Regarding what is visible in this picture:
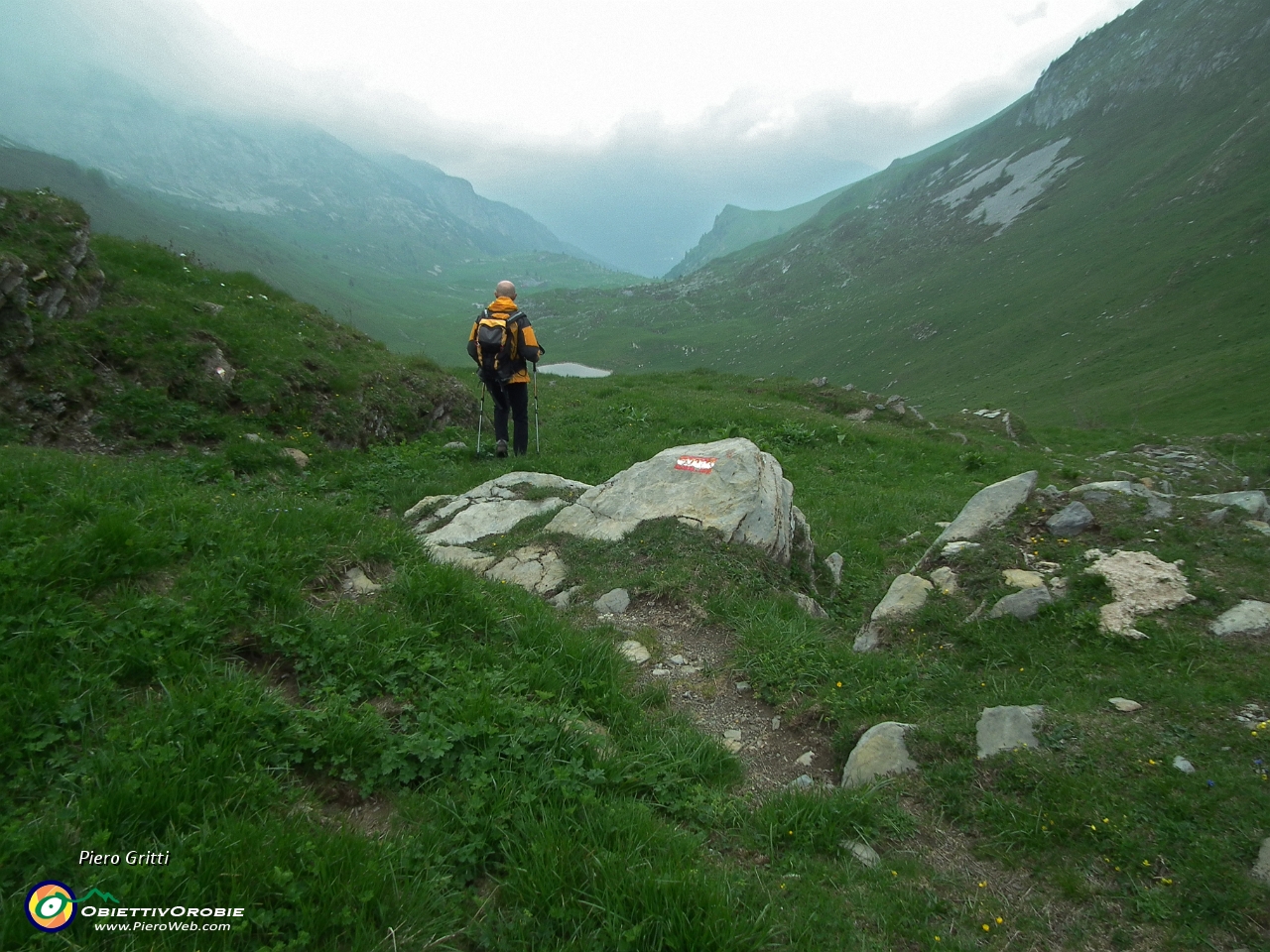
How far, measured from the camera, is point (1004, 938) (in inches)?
141

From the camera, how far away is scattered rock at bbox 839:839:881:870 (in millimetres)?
4133

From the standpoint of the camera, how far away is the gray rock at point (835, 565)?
10.3 m

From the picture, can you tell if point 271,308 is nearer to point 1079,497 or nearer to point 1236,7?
point 1079,497

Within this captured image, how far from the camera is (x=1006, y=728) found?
16.7 ft

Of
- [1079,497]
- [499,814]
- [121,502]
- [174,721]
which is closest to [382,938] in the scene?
[499,814]

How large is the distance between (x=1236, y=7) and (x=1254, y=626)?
836 ft

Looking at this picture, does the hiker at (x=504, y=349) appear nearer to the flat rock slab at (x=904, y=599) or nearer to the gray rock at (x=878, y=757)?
the flat rock slab at (x=904, y=599)

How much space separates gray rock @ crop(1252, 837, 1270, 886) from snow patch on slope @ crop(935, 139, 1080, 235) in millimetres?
193831

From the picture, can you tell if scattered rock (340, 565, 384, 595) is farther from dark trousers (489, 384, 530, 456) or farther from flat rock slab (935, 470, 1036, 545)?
dark trousers (489, 384, 530, 456)

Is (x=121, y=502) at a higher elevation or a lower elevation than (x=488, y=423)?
higher

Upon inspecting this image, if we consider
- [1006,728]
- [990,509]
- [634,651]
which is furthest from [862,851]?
[990,509]

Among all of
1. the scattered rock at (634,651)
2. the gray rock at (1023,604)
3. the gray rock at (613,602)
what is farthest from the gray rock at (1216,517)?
the gray rock at (613,602)

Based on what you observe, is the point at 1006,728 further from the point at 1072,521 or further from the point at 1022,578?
the point at 1072,521

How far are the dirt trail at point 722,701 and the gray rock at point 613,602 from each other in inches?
4.2
